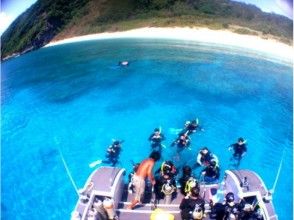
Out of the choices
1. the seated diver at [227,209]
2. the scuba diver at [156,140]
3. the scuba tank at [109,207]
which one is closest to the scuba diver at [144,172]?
the scuba tank at [109,207]

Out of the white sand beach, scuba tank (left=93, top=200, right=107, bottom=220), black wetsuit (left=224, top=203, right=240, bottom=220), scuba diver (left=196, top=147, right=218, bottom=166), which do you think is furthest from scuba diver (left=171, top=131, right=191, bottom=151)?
the white sand beach

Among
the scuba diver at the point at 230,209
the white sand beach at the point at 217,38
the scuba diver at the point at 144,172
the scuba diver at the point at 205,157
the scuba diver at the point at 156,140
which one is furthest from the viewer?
the white sand beach at the point at 217,38

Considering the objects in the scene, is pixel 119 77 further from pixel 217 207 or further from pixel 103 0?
pixel 103 0

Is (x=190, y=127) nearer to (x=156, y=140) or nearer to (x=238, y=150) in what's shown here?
(x=156, y=140)

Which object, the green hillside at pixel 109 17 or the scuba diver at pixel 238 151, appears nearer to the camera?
the scuba diver at pixel 238 151

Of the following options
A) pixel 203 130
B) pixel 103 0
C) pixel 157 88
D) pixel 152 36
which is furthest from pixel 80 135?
pixel 103 0

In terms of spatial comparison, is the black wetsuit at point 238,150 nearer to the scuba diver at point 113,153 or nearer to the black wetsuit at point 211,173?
the black wetsuit at point 211,173

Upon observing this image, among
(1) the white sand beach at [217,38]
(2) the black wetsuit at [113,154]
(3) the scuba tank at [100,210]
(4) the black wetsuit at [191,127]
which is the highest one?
(1) the white sand beach at [217,38]
